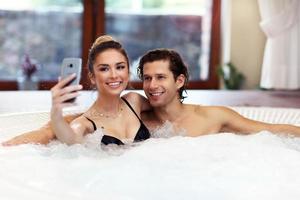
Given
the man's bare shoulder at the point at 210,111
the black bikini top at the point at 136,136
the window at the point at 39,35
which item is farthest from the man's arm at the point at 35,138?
the window at the point at 39,35

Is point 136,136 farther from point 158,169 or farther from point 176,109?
point 158,169

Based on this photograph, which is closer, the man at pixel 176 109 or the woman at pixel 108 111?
the woman at pixel 108 111

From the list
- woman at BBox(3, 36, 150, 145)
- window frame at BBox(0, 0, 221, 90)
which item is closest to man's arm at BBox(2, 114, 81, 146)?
woman at BBox(3, 36, 150, 145)

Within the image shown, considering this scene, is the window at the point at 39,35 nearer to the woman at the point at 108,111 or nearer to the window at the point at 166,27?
the window at the point at 166,27

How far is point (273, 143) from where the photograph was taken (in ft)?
5.92

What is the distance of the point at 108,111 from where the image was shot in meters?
Result: 1.72

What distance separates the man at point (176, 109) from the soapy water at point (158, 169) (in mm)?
75

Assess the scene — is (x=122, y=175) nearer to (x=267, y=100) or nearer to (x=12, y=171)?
(x=12, y=171)

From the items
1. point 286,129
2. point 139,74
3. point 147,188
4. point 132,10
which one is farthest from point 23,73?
point 147,188

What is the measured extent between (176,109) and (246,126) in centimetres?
28

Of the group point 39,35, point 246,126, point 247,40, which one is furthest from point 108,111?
point 247,40

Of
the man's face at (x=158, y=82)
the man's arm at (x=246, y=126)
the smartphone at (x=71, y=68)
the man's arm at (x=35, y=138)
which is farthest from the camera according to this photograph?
the man's arm at (x=246, y=126)

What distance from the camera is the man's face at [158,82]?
1783 mm

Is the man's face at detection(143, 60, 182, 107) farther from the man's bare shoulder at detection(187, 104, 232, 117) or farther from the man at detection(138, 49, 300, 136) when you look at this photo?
A: the man's bare shoulder at detection(187, 104, 232, 117)
